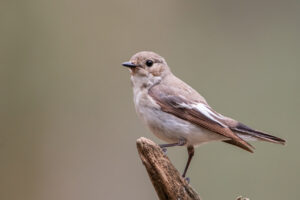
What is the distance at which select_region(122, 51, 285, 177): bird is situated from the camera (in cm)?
443

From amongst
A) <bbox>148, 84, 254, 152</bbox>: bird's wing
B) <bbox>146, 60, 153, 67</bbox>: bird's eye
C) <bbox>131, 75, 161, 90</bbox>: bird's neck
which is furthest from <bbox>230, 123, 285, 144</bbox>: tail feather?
<bbox>146, 60, 153, 67</bbox>: bird's eye

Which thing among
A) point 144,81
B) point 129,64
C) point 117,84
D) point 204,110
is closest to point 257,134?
point 204,110

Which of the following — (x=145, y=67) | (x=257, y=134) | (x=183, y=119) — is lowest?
(x=257, y=134)

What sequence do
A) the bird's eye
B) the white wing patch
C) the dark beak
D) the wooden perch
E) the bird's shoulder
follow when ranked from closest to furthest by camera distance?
1. the wooden perch
2. the white wing patch
3. the bird's shoulder
4. the dark beak
5. the bird's eye

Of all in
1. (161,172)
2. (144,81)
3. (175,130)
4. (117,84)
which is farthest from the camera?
(117,84)

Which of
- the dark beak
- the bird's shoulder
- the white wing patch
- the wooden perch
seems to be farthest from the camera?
the dark beak

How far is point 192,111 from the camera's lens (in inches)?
177

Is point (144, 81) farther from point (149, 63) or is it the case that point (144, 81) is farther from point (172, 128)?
point (172, 128)

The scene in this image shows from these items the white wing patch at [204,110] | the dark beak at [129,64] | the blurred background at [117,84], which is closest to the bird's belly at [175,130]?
the white wing patch at [204,110]

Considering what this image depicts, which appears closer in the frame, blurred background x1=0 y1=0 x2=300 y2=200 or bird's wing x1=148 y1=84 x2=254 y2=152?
bird's wing x1=148 y1=84 x2=254 y2=152

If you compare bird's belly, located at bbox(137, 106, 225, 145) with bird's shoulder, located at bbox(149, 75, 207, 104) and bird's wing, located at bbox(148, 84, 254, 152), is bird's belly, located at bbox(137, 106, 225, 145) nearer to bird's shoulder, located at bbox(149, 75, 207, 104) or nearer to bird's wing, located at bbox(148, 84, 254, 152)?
bird's wing, located at bbox(148, 84, 254, 152)

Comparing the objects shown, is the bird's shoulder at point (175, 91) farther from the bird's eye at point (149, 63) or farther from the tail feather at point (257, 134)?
the tail feather at point (257, 134)

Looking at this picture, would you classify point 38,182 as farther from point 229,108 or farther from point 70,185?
point 229,108

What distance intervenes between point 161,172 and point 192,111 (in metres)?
0.90
